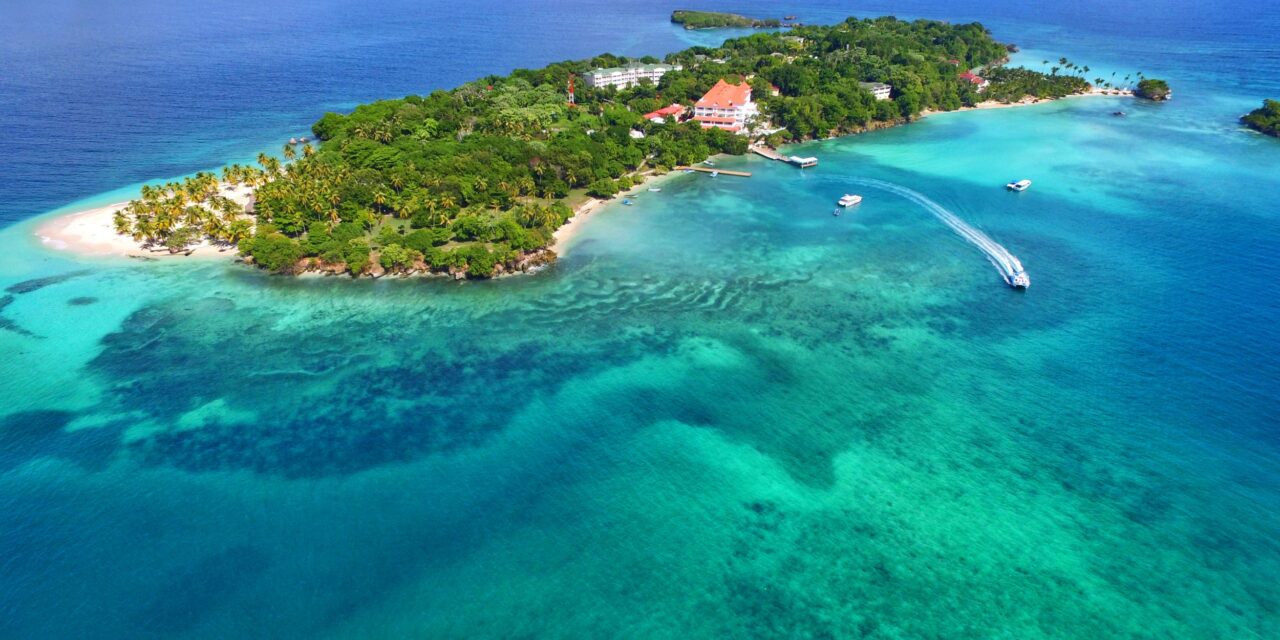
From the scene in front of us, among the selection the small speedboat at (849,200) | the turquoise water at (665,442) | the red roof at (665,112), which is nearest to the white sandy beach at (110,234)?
the turquoise water at (665,442)

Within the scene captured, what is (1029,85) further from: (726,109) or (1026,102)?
(726,109)

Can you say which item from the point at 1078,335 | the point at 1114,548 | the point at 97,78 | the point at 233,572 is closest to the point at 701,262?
the point at 1078,335

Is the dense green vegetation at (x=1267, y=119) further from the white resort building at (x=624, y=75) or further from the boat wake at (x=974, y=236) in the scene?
the white resort building at (x=624, y=75)

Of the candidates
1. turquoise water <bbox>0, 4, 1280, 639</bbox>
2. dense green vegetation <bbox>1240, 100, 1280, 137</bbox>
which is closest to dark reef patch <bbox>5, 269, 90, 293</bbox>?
turquoise water <bbox>0, 4, 1280, 639</bbox>

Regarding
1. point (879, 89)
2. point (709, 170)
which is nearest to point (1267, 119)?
point (879, 89)

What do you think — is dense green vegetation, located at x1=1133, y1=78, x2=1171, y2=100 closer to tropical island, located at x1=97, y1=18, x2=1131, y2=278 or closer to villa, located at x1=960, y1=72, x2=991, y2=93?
tropical island, located at x1=97, y1=18, x2=1131, y2=278

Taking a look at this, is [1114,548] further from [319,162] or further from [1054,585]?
[319,162]
